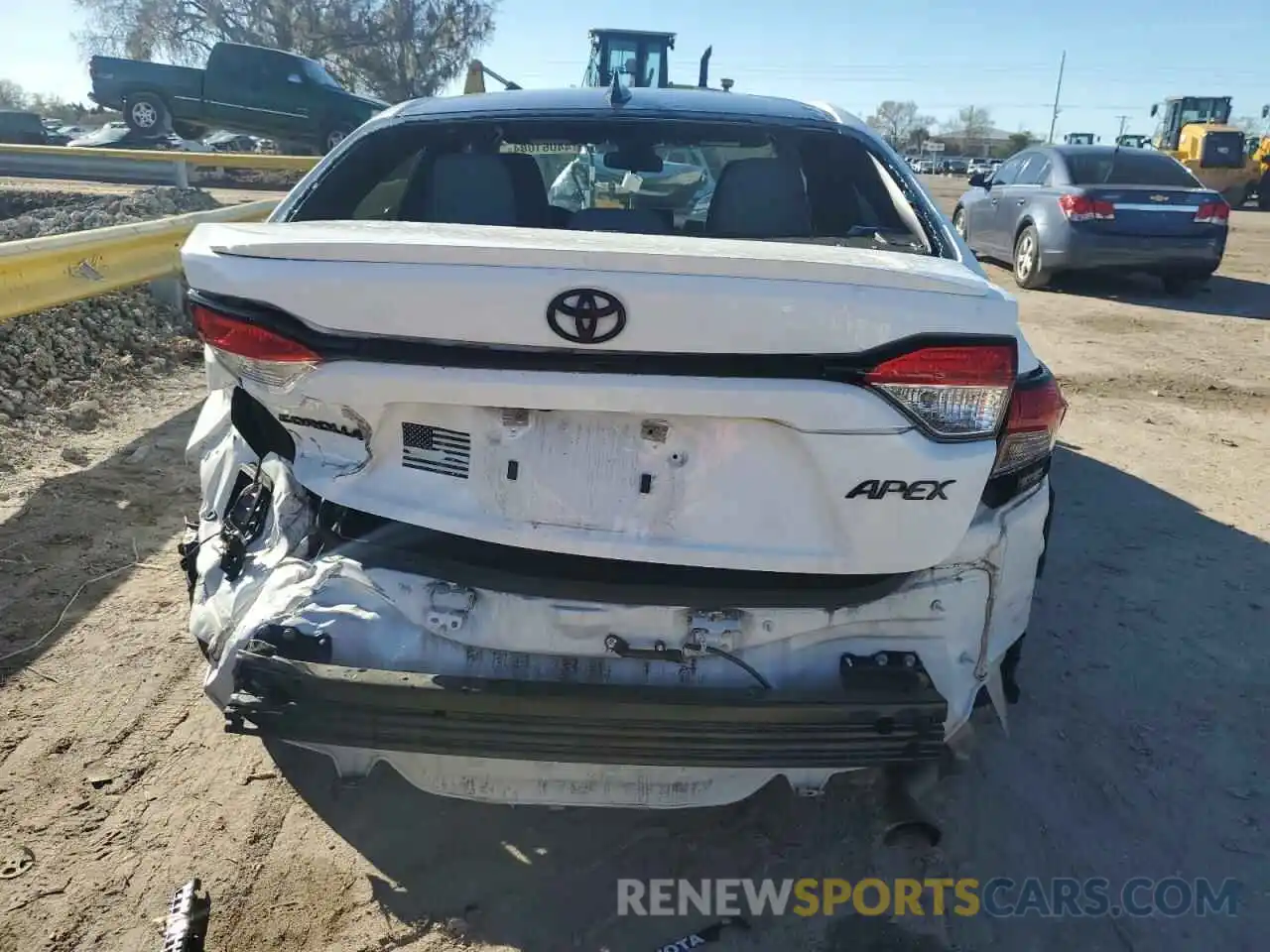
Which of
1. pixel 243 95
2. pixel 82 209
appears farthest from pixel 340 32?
pixel 82 209

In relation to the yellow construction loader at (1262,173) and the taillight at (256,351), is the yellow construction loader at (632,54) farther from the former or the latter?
the yellow construction loader at (1262,173)

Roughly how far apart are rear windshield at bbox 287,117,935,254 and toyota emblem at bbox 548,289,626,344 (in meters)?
1.14

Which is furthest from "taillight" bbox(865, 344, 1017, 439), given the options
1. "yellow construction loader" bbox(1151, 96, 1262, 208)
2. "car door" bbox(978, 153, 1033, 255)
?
"yellow construction loader" bbox(1151, 96, 1262, 208)

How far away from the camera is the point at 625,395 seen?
1786 mm

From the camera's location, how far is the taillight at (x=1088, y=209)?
9781mm

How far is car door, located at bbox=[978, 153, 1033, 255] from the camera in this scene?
37.3ft

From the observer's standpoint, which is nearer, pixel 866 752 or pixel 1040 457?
pixel 866 752

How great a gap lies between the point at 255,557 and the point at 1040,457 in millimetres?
1806

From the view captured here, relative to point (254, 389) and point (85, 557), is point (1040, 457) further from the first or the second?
point (85, 557)

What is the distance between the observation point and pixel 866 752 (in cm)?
188

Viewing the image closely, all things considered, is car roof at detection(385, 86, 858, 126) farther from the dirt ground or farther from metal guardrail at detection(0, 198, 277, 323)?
metal guardrail at detection(0, 198, 277, 323)

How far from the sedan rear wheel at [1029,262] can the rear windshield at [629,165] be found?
27.5ft

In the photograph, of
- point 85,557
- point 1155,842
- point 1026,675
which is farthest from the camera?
point 85,557

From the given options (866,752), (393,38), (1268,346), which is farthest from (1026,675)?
(393,38)
